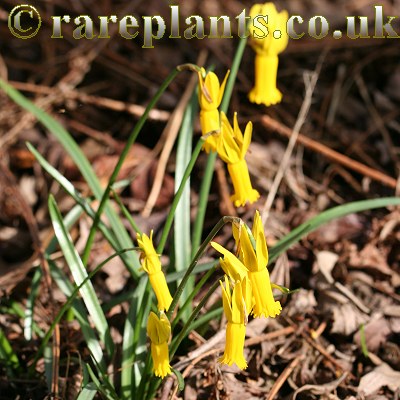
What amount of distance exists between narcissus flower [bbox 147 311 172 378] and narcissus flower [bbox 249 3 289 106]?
105 cm

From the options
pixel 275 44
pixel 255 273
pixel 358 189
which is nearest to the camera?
pixel 255 273

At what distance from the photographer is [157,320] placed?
228 centimetres

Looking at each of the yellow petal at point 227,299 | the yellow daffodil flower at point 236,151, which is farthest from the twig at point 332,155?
the yellow petal at point 227,299

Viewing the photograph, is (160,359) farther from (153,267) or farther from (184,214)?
(184,214)

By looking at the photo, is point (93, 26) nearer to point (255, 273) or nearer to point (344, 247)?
point (344, 247)

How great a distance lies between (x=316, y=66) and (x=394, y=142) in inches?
31.7

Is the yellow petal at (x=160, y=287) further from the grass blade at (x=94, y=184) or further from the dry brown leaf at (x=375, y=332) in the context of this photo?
the dry brown leaf at (x=375, y=332)

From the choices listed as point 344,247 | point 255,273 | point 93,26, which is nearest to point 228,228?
point 344,247

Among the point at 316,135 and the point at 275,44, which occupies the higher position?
the point at 275,44

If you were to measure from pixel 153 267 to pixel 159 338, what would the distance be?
23 centimetres

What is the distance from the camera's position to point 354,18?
5098 millimetres

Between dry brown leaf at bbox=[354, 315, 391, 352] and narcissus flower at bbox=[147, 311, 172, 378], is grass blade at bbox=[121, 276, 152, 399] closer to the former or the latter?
narcissus flower at bbox=[147, 311, 172, 378]

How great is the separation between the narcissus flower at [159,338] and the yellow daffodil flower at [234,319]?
212 mm

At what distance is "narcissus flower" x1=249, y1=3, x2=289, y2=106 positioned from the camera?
2.75 meters
